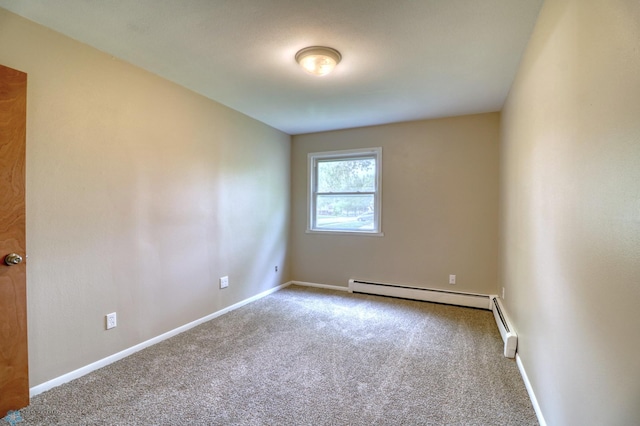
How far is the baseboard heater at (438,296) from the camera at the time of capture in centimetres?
310

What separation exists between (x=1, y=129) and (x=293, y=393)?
238 cm

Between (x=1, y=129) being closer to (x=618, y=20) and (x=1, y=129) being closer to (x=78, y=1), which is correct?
(x=78, y=1)

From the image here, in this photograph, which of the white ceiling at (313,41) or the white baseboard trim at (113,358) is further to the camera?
the white baseboard trim at (113,358)

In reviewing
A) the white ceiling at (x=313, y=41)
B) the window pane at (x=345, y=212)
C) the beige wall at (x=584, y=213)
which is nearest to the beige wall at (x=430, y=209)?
the window pane at (x=345, y=212)

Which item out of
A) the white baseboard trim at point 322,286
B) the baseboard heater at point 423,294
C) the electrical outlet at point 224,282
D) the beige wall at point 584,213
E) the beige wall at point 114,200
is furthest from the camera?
the white baseboard trim at point 322,286

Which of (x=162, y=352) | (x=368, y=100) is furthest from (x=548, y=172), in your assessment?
(x=162, y=352)

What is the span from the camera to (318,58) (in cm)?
220

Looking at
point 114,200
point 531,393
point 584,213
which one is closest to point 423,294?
point 531,393

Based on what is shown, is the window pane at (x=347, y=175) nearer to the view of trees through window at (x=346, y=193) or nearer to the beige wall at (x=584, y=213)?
the view of trees through window at (x=346, y=193)

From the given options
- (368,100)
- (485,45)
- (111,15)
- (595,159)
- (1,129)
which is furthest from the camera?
(368,100)

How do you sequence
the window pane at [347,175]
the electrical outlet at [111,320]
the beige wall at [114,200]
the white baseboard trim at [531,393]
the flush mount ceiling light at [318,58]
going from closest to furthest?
the white baseboard trim at [531,393] < the beige wall at [114,200] < the flush mount ceiling light at [318,58] < the electrical outlet at [111,320] < the window pane at [347,175]

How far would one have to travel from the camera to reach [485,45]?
6.95 ft

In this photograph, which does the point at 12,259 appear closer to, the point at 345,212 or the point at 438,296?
the point at 345,212

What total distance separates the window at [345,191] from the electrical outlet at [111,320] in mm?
2811
